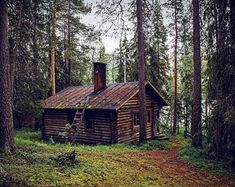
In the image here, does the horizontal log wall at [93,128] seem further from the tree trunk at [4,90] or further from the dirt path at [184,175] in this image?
the tree trunk at [4,90]

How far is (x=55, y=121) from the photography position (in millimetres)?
24250

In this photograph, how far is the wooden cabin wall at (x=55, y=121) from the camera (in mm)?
23328

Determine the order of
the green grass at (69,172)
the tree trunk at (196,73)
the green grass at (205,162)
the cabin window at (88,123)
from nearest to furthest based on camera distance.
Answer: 1. the green grass at (69,172)
2. the green grass at (205,162)
3. the tree trunk at (196,73)
4. the cabin window at (88,123)

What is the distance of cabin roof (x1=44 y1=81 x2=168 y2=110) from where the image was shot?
20734mm

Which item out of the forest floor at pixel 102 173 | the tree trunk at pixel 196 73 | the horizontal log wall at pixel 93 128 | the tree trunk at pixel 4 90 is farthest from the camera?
the horizontal log wall at pixel 93 128

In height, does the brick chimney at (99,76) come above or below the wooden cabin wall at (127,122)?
above

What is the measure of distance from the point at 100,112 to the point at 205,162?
32.1ft

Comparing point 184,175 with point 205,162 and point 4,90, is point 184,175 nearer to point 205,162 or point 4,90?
point 205,162

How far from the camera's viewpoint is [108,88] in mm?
24094

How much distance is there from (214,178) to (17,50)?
40.0 feet

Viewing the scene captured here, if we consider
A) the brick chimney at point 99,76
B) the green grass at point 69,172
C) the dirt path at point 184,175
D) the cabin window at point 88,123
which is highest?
the brick chimney at point 99,76

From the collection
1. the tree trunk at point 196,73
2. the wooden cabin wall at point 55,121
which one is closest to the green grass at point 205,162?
the tree trunk at point 196,73

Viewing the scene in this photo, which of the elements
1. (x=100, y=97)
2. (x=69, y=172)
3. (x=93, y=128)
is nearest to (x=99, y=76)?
(x=100, y=97)

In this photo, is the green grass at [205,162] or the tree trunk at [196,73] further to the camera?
the tree trunk at [196,73]
